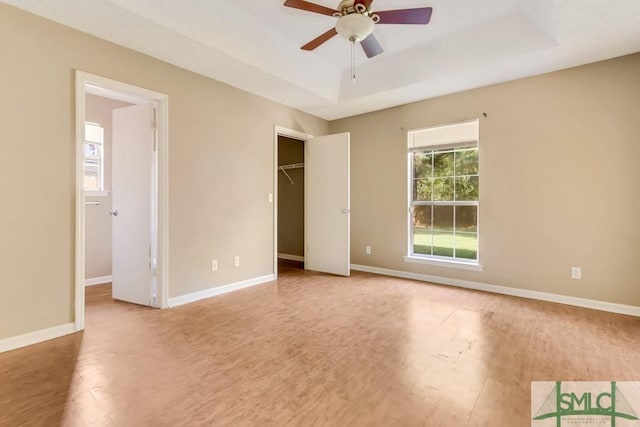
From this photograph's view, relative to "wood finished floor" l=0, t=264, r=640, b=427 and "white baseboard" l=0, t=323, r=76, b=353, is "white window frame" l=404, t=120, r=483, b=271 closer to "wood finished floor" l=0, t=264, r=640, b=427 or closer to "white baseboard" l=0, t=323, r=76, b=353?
"wood finished floor" l=0, t=264, r=640, b=427

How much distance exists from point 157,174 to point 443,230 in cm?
369

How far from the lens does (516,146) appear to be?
12.3ft

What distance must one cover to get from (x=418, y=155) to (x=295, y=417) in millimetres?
3953

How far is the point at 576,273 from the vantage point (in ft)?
11.2

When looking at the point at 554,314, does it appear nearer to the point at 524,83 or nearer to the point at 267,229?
the point at 524,83

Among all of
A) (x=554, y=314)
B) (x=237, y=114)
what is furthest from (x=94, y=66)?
(x=554, y=314)

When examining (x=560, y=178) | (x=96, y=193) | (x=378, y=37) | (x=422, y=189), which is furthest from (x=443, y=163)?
(x=96, y=193)

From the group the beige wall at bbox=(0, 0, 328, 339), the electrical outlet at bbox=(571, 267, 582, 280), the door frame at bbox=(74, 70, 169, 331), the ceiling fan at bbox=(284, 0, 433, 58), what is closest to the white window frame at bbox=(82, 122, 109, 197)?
the door frame at bbox=(74, 70, 169, 331)

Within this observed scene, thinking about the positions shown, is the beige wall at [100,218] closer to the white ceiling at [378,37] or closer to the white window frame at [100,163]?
the white window frame at [100,163]

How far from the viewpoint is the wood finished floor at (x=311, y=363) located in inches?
63.4

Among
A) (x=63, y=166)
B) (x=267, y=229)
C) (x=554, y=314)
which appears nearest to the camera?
(x=63, y=166)

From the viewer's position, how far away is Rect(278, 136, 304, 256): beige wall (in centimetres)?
616

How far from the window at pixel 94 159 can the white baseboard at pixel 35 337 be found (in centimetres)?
236

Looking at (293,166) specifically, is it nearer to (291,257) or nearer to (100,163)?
(291,257)
